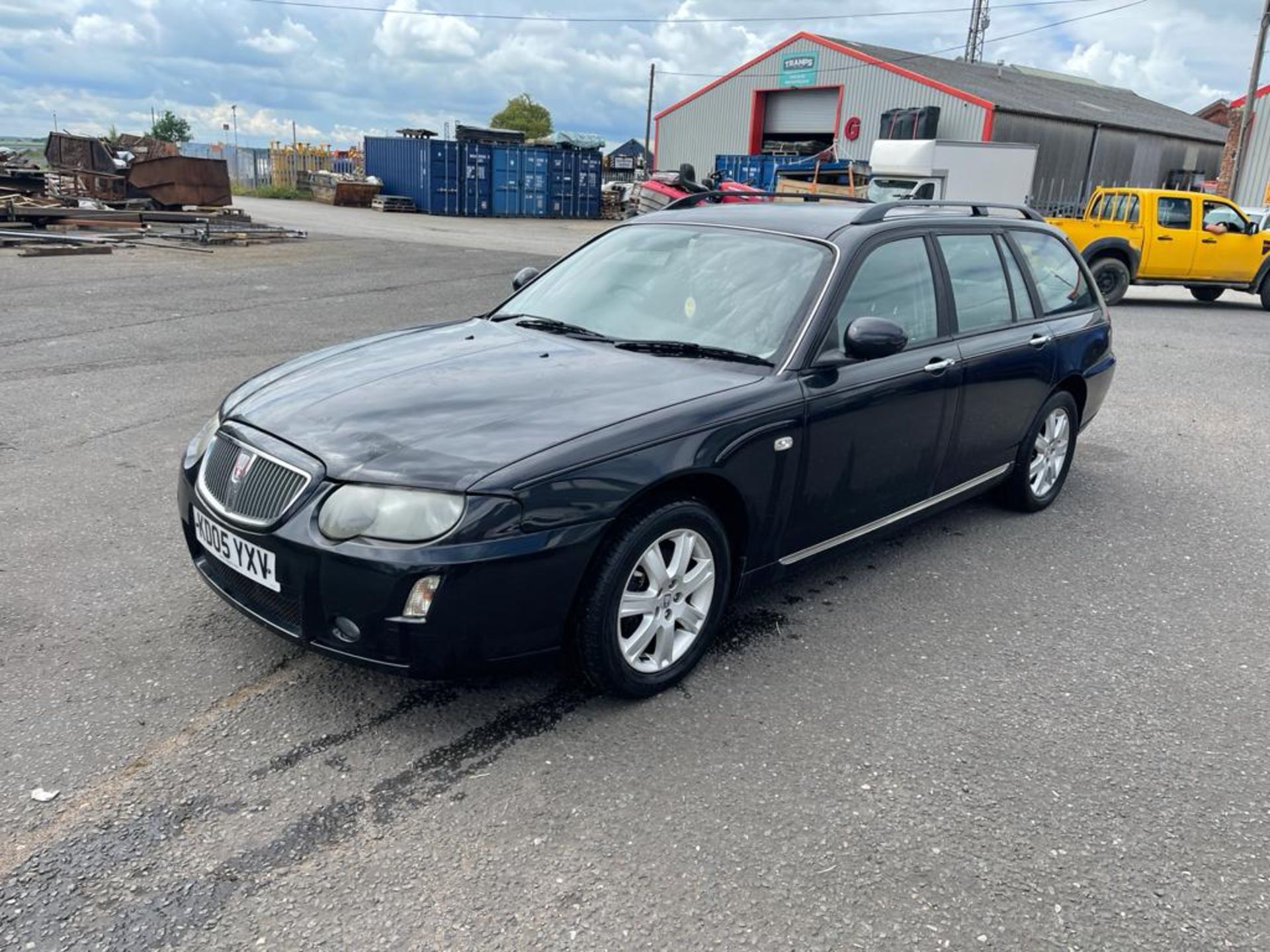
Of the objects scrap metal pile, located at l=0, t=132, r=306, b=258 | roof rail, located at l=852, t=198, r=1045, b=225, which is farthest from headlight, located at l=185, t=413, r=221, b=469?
scrap metal pile, located at l=0, t=132, r=306, b=258

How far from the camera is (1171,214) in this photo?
49.4ft

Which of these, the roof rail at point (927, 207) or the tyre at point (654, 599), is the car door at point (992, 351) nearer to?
the roof rail at point (927, 207)

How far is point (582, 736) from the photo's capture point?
118 inches

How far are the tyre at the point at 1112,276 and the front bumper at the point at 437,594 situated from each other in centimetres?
1450

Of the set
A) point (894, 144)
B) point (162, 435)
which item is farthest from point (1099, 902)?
point (894, 144)

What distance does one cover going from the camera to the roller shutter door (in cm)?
3916

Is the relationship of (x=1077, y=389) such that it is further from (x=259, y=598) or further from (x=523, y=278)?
(x=259, y=598)

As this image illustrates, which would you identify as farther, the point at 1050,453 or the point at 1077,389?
the point at 1077,389

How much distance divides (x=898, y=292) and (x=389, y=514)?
2.44 meters

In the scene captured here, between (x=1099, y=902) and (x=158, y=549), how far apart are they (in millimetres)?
3810

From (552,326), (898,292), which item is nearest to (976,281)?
(898,292)

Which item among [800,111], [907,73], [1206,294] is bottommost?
[1206,294]

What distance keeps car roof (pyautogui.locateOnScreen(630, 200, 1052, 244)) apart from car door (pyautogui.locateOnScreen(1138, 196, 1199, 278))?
12255 millimetres

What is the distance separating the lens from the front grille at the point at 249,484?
291cm
